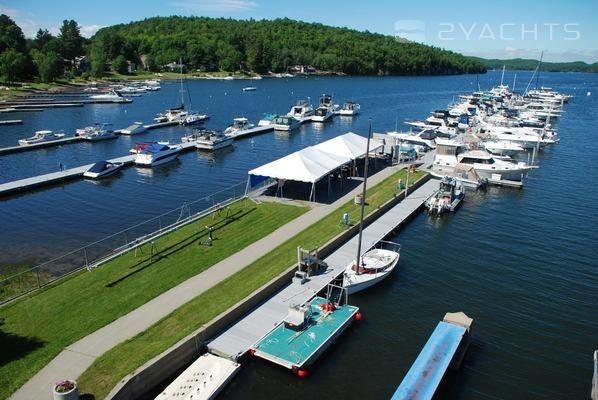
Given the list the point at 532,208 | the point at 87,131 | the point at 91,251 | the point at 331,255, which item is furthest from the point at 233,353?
the point at 87,131

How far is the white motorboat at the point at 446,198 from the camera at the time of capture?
1537 inches

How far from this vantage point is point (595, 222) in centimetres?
3909

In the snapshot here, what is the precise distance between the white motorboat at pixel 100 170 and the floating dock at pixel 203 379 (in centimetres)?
3590

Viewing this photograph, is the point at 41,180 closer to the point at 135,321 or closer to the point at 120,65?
the point at 135,321

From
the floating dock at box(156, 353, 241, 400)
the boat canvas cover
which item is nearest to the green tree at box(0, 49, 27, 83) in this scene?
the boat canvas cover

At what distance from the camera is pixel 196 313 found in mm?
21391

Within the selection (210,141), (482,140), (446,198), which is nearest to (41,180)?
(210,141)

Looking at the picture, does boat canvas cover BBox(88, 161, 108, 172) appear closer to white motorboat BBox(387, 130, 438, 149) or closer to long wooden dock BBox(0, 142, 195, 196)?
long wooden dock BBox(0, 142, 195, 196)

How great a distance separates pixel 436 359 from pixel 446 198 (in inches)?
894

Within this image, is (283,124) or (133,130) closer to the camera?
(133,130)

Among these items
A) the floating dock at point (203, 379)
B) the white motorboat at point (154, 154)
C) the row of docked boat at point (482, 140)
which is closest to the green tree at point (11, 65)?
the white motorboat at point (154, 154)

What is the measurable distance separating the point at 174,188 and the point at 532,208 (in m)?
33.5

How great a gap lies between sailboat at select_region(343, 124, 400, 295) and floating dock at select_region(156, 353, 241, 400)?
340 inches

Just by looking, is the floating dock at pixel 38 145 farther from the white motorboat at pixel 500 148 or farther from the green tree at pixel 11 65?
the green tree at pixel 11 65
